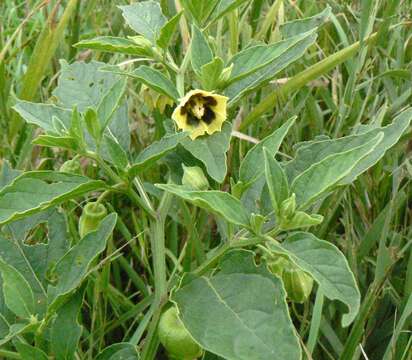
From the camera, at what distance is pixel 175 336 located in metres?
0.88

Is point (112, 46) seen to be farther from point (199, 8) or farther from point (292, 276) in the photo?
point (292, 276)

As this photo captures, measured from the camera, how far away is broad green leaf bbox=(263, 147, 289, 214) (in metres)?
0.81

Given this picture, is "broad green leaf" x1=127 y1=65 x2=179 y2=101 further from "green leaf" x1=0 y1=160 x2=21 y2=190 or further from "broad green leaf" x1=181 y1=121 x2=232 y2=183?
"green leaf" x1=0 y1=160 x2=21 y2=190

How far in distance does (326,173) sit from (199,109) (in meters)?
0.23

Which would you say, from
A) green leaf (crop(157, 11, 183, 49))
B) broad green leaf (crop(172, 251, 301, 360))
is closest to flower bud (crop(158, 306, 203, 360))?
broad green leaf (crop(172, 251, 301, 360))

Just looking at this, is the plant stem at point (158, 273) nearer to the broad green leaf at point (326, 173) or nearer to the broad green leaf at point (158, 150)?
the broad green leaf at point (158, 150)

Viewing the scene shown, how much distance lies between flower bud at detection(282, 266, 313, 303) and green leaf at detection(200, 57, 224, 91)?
259 millimetres

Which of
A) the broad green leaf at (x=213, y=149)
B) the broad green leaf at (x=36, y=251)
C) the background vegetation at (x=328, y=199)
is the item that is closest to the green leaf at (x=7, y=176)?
the broad green leaf at (x=36, y=251)

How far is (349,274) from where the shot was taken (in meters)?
0.76

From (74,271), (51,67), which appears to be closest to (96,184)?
(74,271)

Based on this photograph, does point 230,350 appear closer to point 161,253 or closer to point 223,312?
point 223,312

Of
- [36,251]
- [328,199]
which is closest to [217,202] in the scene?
[36,251]

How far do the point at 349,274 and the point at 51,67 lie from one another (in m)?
1.35

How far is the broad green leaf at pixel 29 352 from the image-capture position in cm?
88
